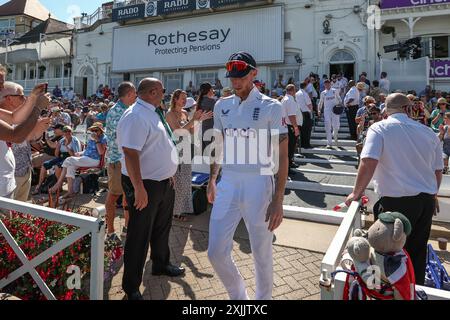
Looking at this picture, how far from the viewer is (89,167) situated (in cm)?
691

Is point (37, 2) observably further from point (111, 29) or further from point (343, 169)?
point (343, 169)

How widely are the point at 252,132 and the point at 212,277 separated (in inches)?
69.8

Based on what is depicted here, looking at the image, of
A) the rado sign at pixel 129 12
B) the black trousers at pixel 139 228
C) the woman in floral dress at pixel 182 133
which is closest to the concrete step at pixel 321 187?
the woman in floral dress at pixel 182 133

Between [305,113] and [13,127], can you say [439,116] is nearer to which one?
[305,113]

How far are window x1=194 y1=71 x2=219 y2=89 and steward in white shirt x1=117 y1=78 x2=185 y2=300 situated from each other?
1949 cm

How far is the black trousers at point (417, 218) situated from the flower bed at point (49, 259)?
8.94 ft

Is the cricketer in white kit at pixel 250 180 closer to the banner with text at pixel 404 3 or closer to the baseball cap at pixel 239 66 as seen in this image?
the baseball cap at pixel 239 66

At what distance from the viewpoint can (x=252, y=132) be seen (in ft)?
8.15

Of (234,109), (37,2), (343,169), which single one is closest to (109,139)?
(234,109)

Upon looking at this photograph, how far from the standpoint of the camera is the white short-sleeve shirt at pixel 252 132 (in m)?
2.45

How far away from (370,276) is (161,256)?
2.19m

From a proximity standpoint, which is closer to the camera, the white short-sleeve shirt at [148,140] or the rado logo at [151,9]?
the white short-sleeve shirt at [148,140]

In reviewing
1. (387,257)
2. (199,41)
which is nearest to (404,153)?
(387,257)

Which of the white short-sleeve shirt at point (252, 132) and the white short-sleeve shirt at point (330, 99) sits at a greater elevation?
the white short-sleeve shirt at point (330, 99)
